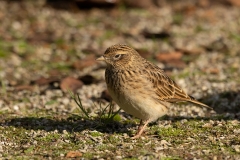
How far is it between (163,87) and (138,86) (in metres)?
0.57

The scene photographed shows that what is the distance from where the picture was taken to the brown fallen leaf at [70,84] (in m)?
9.37

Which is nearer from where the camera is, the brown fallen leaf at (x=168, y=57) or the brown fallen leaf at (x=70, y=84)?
the brown fallen leaf at (x=70, y=84)

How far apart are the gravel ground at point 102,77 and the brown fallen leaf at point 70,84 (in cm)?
2

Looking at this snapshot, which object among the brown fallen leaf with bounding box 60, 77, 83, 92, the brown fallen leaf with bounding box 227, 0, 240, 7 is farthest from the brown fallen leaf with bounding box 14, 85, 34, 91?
the brown fallen leaf with bounding box 227, 0, 240, 7

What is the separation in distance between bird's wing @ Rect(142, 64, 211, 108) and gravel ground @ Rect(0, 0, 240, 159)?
14.6 inches

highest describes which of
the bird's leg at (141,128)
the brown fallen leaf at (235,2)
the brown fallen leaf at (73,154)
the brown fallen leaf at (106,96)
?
the brown fallen leaf at (235,2)

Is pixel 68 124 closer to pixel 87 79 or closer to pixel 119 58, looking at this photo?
pixel 119 58

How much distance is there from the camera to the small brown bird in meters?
6.77

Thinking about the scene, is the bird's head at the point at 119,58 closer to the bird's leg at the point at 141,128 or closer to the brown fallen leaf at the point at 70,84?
the bird's leg at the point at 141,128

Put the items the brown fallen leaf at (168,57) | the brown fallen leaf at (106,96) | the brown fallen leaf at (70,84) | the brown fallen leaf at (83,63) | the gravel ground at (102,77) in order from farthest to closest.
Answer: the brown fallen leaf at (168,57), the brown fallen leaf at (83,63), the brown fallen leaf at (70,84), the brown fallen leaf at (106,96), the gravel ground at (102,77)

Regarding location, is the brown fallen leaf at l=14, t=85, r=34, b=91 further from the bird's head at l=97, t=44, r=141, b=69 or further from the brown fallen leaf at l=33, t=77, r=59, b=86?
the bird's head at l=97, t=44, r=141, b=69

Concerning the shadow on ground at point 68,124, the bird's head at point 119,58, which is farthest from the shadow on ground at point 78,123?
the bird's head at point 119,58

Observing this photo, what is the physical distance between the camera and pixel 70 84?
948 cm

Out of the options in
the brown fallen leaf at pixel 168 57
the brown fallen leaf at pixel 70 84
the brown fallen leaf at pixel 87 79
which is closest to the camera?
the brown fallen leaf at pixel 70 84
